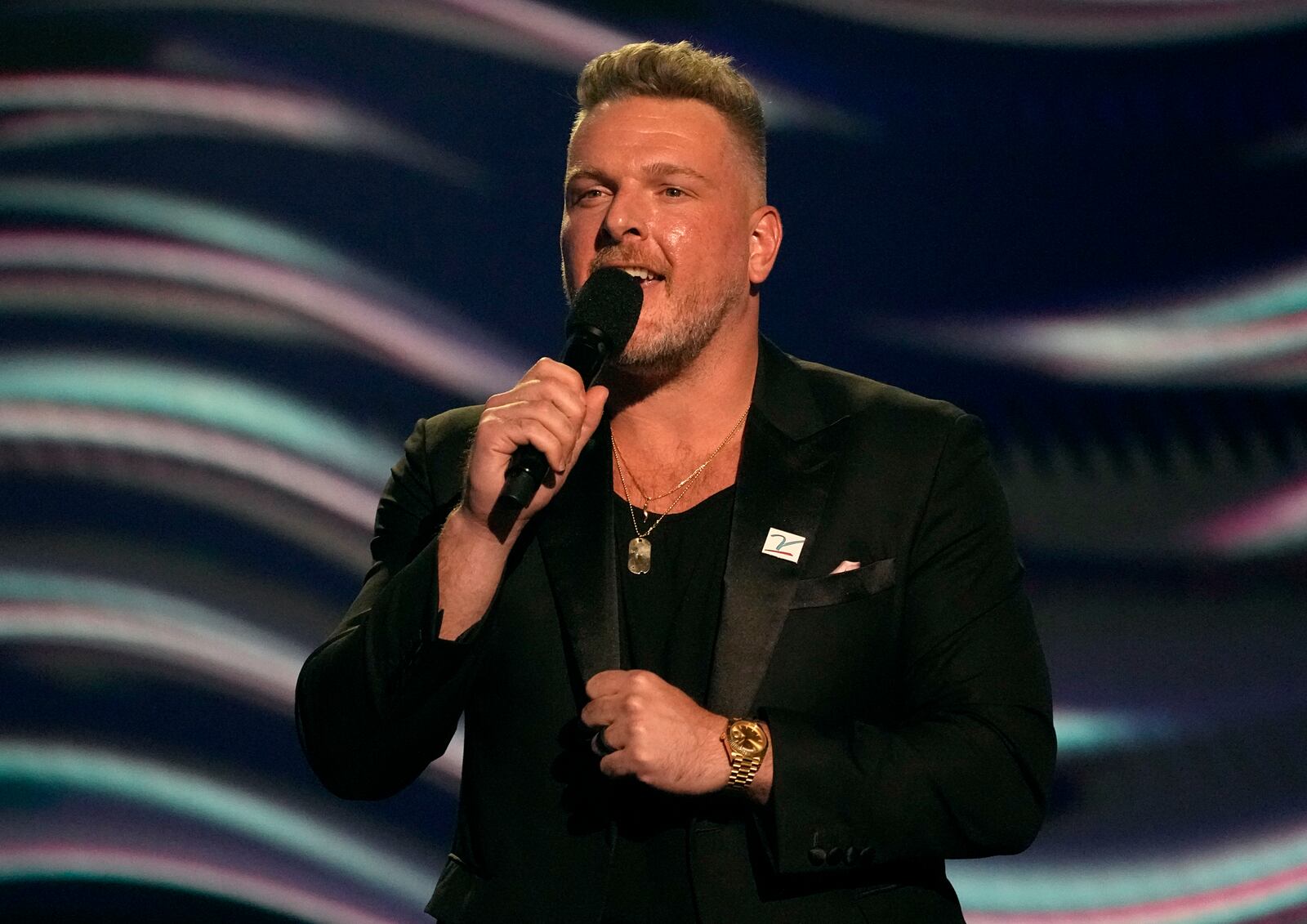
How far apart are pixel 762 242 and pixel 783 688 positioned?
0.71 m

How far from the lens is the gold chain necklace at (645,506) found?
2029 millimetres

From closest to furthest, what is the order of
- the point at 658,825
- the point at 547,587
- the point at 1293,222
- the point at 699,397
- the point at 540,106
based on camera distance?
the point at 658,825, the point at 547,587, the point at 699,397, the point at 1293,222, the point at 540,106

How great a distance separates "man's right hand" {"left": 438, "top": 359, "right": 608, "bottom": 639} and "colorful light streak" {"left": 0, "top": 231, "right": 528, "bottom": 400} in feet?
3.63

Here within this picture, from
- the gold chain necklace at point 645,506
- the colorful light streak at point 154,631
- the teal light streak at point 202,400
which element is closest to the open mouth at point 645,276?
the gold chain necklace at point 645,506

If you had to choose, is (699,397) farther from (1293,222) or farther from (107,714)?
(107,714)

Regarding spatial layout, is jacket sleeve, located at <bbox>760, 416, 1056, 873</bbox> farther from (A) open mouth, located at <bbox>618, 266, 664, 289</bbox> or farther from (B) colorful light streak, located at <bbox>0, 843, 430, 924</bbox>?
(B) colorful light streak, located at <bbox>0, 843, 430, 924</bbox>

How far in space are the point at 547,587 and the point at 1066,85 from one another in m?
1.44

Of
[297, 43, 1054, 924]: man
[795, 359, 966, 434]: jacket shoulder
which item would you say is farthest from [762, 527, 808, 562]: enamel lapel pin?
[795, 359, 966, 434]: jacket shoulder

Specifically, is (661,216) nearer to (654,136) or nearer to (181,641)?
(654,136)

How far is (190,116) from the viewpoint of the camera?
3.02m

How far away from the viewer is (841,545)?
1973mm

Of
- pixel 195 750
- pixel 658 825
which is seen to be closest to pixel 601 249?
pixel 658 825

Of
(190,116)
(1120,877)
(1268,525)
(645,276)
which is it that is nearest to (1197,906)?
(1120,877)

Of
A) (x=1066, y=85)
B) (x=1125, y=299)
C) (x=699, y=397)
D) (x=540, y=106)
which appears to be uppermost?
(x=540, y=106)
